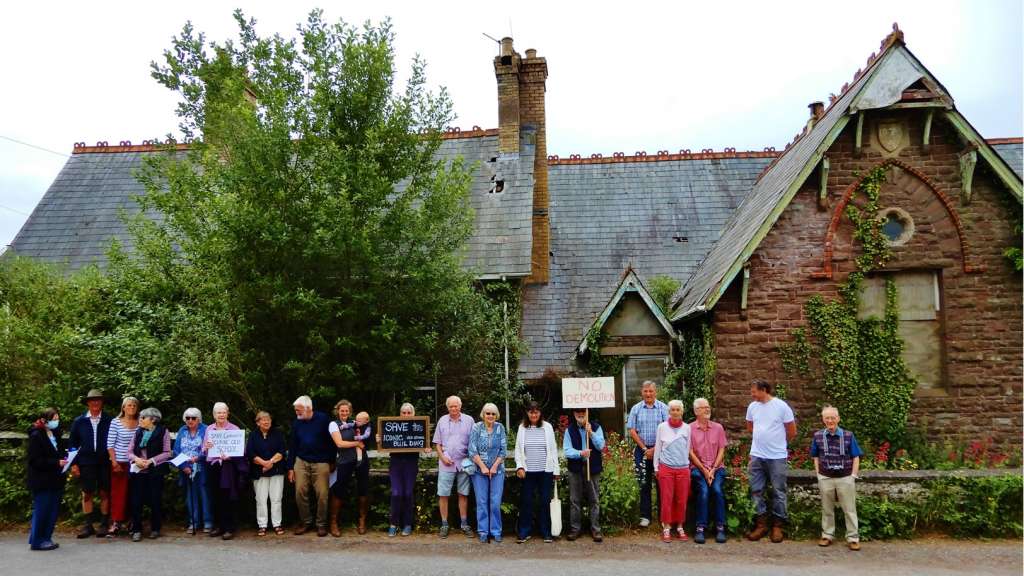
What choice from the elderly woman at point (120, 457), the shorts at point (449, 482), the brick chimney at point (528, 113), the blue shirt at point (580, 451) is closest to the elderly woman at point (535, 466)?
the blue shirt at point (580, 451)

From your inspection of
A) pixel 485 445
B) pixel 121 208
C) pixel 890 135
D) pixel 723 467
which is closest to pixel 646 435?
pixel 723 467

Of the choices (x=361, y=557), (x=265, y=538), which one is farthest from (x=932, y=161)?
Result: (x=265, y=538)

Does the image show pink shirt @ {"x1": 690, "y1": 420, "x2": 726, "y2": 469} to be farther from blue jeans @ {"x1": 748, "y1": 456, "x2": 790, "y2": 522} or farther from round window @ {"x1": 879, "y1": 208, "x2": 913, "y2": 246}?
round window @ {"x1": 879, "y1": 208, "x2": 913, "y2": 246}

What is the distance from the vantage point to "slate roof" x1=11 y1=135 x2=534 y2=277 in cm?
1582

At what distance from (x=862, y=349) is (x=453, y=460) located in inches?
282

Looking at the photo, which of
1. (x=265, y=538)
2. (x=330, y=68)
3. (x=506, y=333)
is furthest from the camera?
(x=506, y=333)

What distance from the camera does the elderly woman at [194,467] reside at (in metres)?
8.76

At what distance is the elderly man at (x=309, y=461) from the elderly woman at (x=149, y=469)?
165 cm

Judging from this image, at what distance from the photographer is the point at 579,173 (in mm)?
20484

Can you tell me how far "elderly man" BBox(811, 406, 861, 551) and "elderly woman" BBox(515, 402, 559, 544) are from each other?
3152 mm

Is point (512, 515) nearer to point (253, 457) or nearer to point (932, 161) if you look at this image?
point (253, 457)

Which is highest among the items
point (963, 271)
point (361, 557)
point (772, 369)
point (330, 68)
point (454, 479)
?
point (330, 68)

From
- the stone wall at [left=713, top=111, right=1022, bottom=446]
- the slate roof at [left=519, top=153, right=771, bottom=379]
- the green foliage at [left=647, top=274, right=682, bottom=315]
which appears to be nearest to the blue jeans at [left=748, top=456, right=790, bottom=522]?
the stone wall at [left=713, top=111, right=1022, bottom=446]

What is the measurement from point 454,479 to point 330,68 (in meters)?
6.35
